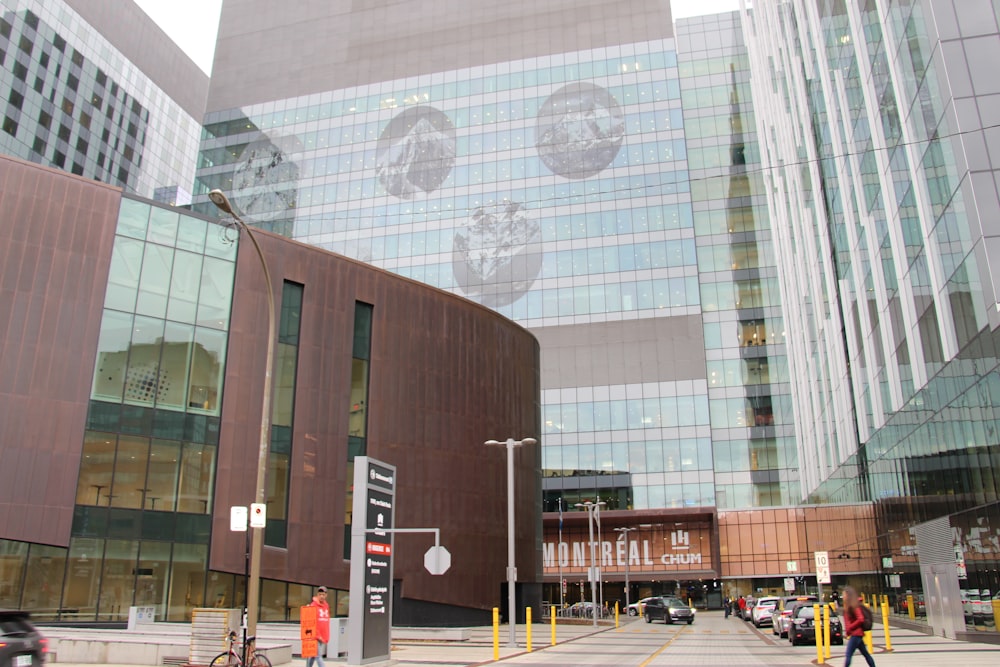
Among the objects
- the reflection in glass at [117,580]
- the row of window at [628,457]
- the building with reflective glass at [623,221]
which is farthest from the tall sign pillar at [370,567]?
the row of window at [628,457]

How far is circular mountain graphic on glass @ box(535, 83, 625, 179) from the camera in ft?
282

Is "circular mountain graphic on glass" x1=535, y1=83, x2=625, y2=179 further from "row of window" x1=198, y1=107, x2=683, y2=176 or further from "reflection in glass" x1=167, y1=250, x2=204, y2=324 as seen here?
"reflection in glass" x1=167, y1=250, x2=204, y2=324

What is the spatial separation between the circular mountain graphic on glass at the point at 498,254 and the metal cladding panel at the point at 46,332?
5575 cm

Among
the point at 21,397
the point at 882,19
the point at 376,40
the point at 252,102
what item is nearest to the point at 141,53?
the point at 252,102

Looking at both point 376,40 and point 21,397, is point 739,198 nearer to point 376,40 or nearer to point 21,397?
point 376,40

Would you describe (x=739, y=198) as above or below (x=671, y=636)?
above

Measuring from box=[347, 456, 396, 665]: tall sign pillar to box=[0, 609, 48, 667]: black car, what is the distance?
29.6ft

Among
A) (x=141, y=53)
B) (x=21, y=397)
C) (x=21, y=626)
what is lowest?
(x=21, y=626)

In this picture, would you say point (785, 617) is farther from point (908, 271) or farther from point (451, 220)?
point (451, 220)

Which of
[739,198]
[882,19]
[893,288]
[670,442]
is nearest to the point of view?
[882,19]

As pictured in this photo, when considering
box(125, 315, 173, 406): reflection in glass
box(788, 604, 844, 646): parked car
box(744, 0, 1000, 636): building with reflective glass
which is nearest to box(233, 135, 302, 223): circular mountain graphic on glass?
box(744, 0, 1000, 636): building with reflective glass

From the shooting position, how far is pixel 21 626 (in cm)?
1079

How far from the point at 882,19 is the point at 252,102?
284ft

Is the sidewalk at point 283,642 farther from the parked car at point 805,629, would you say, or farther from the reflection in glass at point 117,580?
the parked car at point 805,629
